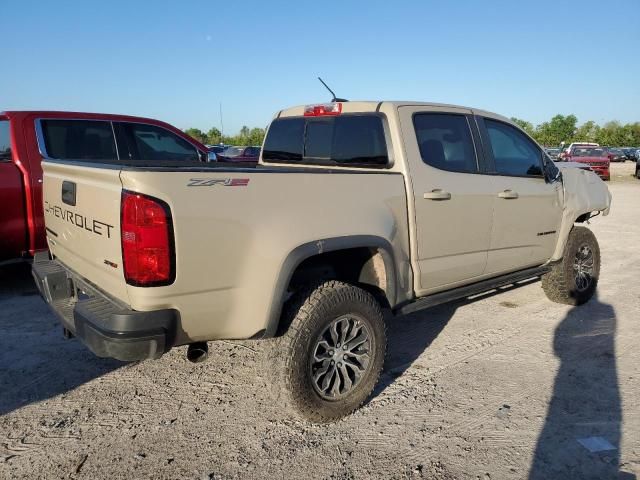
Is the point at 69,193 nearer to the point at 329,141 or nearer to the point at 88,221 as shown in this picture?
the point at 88,221

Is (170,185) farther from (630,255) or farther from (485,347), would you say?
(630,255)

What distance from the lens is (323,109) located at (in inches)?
159

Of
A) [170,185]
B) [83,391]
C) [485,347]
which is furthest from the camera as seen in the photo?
[485,347]

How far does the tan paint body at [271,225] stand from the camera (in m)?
2.42

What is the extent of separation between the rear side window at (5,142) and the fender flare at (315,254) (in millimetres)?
3966

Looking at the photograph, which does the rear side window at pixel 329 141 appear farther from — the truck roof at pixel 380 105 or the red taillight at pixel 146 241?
the red taillight at pixel 146 241

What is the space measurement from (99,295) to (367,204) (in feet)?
5.29

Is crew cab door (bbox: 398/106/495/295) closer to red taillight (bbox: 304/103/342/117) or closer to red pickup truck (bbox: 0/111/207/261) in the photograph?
red taillight (bbox: 304/103/342/117)

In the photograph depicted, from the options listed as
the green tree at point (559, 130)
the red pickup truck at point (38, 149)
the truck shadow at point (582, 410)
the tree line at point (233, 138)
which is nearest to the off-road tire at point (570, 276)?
the truck shadow at point (582, 410)

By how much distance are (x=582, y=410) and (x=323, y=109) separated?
280cm

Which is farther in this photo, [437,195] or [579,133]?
[579,133]

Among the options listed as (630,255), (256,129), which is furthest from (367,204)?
(256,129)

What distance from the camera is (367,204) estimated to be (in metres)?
3.11

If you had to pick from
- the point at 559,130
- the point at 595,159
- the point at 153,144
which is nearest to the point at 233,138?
the point at 559,130
